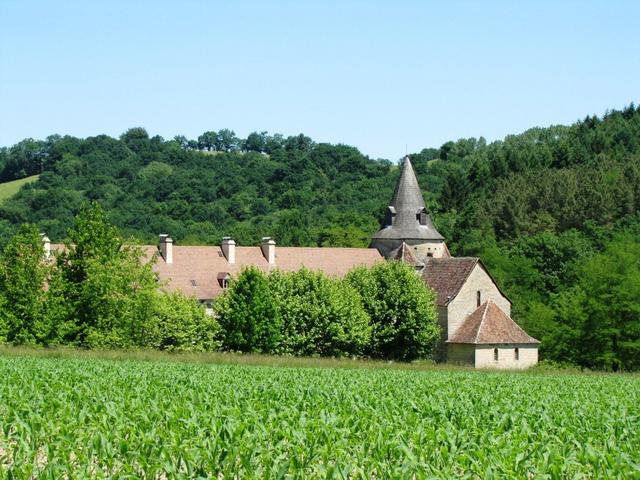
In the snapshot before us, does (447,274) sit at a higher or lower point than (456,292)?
higher

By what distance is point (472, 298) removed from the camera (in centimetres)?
6088

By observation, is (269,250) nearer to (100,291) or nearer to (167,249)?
(167,249)

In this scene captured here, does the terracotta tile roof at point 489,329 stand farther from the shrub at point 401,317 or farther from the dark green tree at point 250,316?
the dark green tree at point 250,316

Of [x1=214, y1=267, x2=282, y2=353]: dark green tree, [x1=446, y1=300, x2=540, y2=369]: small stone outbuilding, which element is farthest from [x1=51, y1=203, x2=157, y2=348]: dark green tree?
[x1=446, y1=300, x2=540, y2=369]: small stone outbuilding

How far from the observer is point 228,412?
18.1 metres

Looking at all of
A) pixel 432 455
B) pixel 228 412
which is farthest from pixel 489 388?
pixel 432 455

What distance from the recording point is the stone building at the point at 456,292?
5684 cm

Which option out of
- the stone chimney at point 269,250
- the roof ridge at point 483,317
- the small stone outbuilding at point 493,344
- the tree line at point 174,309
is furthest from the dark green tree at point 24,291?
the roof ridge at point 483,317

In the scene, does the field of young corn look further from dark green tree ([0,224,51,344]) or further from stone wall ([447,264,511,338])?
stone wall ([447,264,511,338])

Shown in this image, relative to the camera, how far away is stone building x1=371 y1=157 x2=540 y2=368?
186 ft

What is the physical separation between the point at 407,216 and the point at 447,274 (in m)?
7.27

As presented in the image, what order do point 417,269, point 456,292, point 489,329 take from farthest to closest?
point 417,269
point 456,292
point 489,329

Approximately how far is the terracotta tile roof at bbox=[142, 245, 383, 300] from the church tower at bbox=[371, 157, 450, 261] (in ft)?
4.53

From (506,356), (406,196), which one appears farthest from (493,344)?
(406,196)
